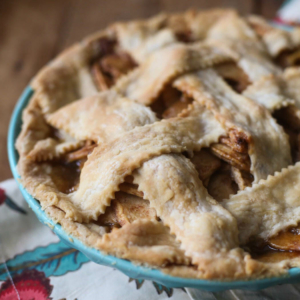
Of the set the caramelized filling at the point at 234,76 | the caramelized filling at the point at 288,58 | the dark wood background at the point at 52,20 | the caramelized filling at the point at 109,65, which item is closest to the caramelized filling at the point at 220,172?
the caramelized filling at the point at 234,76

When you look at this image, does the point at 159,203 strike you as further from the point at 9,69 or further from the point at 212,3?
the point at 212,3

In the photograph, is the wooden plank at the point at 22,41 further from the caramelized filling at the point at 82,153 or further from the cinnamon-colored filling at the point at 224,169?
the cinnamon-colored filling at the point at 224,169

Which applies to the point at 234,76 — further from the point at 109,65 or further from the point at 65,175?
the point at 65,175

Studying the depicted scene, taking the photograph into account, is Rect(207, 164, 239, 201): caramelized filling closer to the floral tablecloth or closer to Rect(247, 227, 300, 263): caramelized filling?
Rect(247, 227, 300, 263): caramelized filling

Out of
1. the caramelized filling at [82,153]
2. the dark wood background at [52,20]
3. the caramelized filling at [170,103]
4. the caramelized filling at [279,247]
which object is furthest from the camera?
the dark wood background at [52,20]

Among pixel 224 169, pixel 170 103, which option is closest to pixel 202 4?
pixel 170 103

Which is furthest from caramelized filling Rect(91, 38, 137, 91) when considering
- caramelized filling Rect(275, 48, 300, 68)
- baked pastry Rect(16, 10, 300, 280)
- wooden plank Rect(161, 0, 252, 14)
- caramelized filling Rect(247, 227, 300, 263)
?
wooden plank Rect(161, 0, 252, 14)
